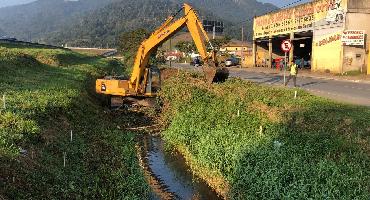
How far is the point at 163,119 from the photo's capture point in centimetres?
2630

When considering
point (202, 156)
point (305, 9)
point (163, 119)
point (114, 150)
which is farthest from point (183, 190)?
point (305, 9)

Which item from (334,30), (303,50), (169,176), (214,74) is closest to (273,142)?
(169,176)

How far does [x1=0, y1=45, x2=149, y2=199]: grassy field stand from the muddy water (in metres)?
0.79

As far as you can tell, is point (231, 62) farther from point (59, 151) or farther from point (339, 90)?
point (59, 151)

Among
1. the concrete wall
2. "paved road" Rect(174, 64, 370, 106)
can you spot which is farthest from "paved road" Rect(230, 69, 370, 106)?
the concrete wall

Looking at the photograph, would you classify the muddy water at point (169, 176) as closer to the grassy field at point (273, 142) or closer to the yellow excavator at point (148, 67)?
the grassy field at point (273, 142)

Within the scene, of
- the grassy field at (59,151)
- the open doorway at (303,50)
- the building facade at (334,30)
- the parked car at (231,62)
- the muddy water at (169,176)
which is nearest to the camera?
the grassy field at (59,151)

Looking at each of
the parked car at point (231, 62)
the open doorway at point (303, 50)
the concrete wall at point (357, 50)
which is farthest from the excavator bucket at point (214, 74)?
the parked car at point (231, 62)

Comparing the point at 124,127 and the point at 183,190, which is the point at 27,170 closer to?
the point at 183,190

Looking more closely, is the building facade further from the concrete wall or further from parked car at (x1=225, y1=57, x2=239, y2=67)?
parked car at (x1=225, y1=57, x2=239, y2=67)

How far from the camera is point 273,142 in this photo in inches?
606

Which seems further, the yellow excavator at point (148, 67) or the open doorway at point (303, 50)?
the open doorway at point (303, 50)

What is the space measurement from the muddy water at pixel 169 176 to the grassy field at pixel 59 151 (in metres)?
0.79

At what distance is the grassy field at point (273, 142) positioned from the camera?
40.0 feet
